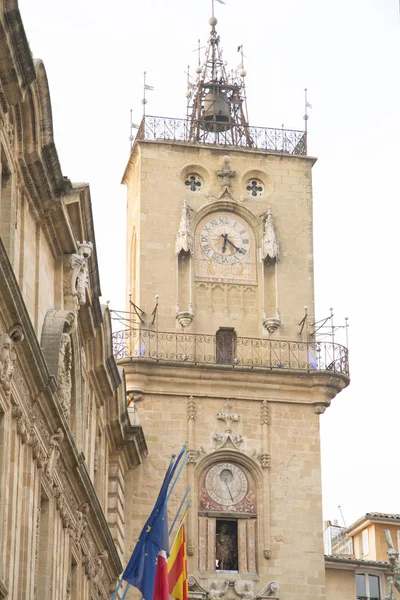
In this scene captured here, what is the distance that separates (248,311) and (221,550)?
731 centimetres

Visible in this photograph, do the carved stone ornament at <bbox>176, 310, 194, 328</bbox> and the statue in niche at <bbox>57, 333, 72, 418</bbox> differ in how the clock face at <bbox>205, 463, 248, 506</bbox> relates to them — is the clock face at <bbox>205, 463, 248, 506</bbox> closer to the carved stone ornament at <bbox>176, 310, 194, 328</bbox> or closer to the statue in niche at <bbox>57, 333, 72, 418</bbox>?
the carved stone ornament at <bbox>176, 310, 194, 328</bbox>

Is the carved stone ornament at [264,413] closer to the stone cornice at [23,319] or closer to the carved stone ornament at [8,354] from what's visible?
the stone cornice at [23,319]

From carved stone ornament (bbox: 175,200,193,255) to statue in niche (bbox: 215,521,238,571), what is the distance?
8.40m

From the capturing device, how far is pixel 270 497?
44344 millimetres

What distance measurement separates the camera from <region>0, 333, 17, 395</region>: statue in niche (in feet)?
76.9

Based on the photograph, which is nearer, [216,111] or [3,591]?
[3,591]

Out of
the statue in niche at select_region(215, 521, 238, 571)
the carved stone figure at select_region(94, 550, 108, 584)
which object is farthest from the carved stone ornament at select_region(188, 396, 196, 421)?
the carved stone figure at select_region(94, 550, 108, 584)

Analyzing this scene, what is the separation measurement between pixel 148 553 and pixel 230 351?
1363 cm

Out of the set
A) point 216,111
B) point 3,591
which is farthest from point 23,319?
point 216,111

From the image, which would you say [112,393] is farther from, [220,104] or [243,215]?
[220,104]

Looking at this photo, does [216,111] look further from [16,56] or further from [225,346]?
[16,56]

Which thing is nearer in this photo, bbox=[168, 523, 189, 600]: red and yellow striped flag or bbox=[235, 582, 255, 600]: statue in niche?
bbox=[168, 523, 189, 600]: red and yellow striped flag

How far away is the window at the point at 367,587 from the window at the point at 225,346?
28.0 ft

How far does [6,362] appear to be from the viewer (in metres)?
23.6
